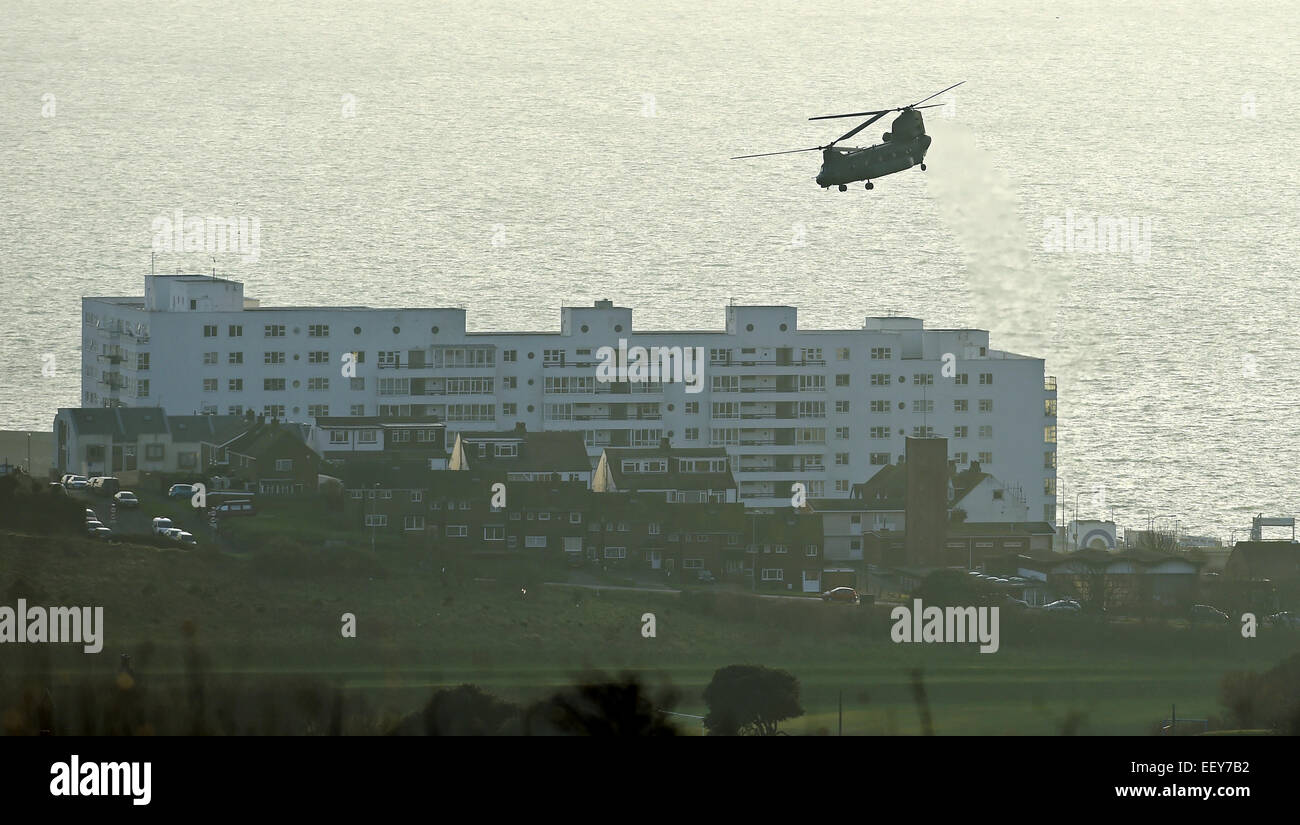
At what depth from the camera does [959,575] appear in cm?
9975

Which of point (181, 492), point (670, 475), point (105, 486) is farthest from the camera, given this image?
point (670, 475)

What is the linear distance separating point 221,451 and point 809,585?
34137 mm

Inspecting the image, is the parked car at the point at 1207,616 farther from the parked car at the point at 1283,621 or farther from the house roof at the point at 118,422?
the house roof at the point at 118,422

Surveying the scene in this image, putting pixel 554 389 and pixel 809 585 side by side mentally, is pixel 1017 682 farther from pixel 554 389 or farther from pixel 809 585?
pixel 554 389

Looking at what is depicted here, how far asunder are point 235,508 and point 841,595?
29.4 metres

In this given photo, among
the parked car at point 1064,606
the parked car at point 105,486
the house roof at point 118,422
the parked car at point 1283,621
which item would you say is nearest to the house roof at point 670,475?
the parked car at point 1064,606

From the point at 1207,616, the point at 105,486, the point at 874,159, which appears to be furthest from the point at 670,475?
the point at 874,159

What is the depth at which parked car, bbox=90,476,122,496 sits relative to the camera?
109625 millimetres

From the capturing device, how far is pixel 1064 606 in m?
96.2

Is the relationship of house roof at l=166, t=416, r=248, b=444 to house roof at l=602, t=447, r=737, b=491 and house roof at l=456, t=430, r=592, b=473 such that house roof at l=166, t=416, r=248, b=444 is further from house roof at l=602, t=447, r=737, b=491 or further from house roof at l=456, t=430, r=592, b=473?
house roof at l=602, t=447, r=737, b=491

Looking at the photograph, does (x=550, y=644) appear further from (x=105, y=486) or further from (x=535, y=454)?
(x=105, y=486)

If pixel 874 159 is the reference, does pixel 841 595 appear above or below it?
below

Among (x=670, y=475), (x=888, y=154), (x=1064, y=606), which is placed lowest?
(x=1064, y=606)
